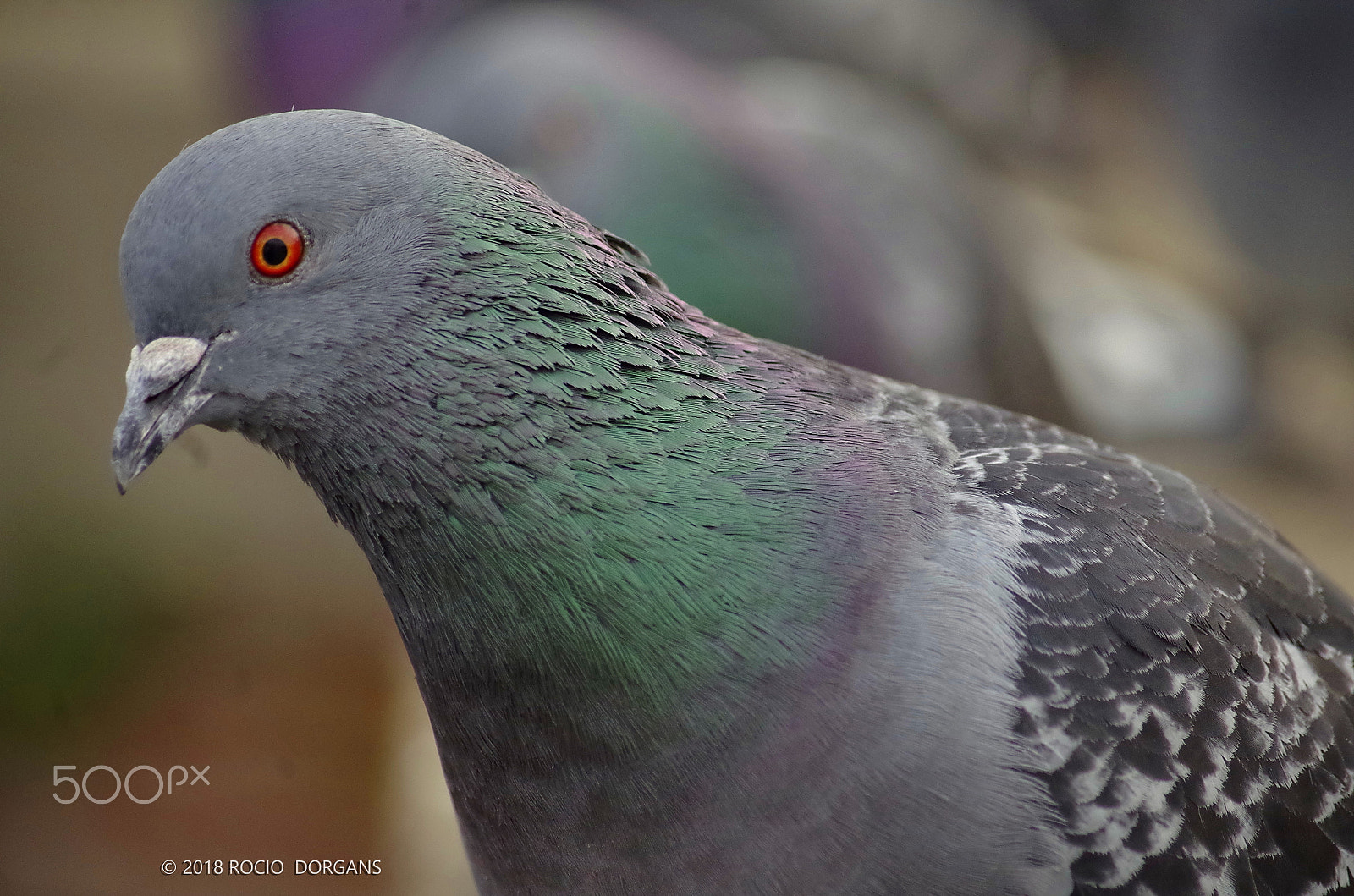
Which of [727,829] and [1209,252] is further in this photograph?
[1209,252]

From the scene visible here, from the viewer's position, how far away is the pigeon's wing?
7.22ft

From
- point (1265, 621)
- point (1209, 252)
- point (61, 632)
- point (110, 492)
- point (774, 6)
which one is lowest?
point (61, 632)

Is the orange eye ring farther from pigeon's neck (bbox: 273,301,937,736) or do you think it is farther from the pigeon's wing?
the pigeon's wing

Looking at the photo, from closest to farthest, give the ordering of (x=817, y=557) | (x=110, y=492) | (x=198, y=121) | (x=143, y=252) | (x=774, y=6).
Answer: (x=143, y=252) < (x=817, y=557) < (x=110, y=492) < (x=198, y=121) < (x=774, y=6)

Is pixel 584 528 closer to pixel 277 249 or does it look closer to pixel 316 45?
pixel 277 249

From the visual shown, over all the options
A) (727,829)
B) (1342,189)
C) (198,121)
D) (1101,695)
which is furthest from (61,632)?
(1342,189)

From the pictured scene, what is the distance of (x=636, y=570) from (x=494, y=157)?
3.97 meters

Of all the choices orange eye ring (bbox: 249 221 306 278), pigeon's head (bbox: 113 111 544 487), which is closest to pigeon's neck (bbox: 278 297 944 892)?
pigeon's head (bbox: 113 111 544 487)

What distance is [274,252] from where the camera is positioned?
79.7 inches

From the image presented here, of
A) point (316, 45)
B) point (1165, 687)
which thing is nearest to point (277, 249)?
point (1165, 687)

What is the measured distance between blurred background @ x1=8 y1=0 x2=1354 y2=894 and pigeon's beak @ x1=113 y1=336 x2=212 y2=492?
1.92m

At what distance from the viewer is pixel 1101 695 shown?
7.27ft

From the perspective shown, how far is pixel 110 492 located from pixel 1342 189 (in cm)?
764

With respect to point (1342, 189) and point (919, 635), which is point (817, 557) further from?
point (1342, 189)
